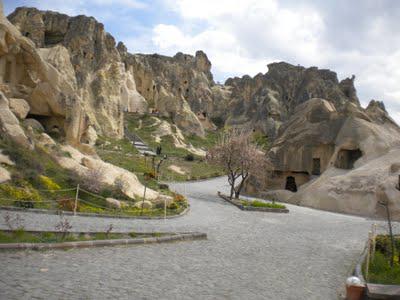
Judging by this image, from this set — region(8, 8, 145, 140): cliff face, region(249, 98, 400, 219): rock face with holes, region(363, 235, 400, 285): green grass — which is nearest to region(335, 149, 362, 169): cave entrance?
region(249, 98, 400, 219): rock face with holes

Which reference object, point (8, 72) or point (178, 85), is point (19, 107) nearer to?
point (8, 72)

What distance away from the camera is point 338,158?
33250 millimetres

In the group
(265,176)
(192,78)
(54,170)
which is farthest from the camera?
(192,78)

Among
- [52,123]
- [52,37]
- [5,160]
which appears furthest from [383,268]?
[52,37]

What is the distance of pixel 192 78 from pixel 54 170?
104 metres

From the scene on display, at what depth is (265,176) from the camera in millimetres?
36812

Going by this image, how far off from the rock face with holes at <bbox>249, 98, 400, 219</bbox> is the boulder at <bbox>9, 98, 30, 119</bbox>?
2147cm

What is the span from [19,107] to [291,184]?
25.7 m

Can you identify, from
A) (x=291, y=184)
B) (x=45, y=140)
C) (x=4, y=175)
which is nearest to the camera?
(x=4, y=175)

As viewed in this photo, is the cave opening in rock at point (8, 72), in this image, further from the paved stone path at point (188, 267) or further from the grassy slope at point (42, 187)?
the paved stone path at point (188, 267)

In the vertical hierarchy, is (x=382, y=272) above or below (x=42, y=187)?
below

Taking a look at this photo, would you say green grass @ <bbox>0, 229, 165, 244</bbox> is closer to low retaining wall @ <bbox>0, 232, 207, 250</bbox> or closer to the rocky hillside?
low retaining wall @ <bbox>0, 232, 207, 250</bbox>

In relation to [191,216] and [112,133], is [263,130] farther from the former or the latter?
[191,216]

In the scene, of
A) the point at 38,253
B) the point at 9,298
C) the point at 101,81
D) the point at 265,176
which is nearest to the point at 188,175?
the point at 265,176
